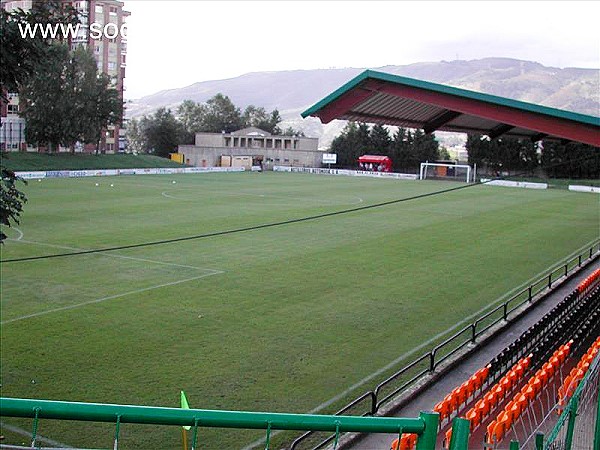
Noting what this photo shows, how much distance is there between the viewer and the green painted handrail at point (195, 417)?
3453 millimetres

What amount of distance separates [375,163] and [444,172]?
37.2ft

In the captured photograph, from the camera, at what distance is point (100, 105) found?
260 ft

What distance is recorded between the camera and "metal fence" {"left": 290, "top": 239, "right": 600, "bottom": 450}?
37.0ft

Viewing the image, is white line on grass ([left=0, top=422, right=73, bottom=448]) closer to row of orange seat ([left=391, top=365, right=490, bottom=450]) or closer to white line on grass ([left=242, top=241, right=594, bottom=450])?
white line on grass ([left=242, top=241, right=594, bottom=450])

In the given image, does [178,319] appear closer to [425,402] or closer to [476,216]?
[425,402]

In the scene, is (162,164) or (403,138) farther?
(403,138)

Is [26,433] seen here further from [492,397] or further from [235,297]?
[235,297]

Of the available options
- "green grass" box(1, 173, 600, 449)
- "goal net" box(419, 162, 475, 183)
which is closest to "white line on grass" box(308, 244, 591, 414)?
"green grass" box(1, 173, 600, 449)

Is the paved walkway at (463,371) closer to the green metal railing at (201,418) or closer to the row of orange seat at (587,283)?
the row of orange seat at (587,283)

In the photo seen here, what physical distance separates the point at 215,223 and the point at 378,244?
29.2ft

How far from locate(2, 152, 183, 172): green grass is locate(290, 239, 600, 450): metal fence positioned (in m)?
52.2

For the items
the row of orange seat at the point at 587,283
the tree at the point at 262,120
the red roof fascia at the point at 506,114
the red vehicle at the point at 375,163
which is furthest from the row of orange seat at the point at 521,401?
the tree at the point at 262,120

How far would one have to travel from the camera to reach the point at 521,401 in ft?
32.5

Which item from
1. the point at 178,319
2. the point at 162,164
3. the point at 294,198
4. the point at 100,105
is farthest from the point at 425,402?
the point at 162,164
